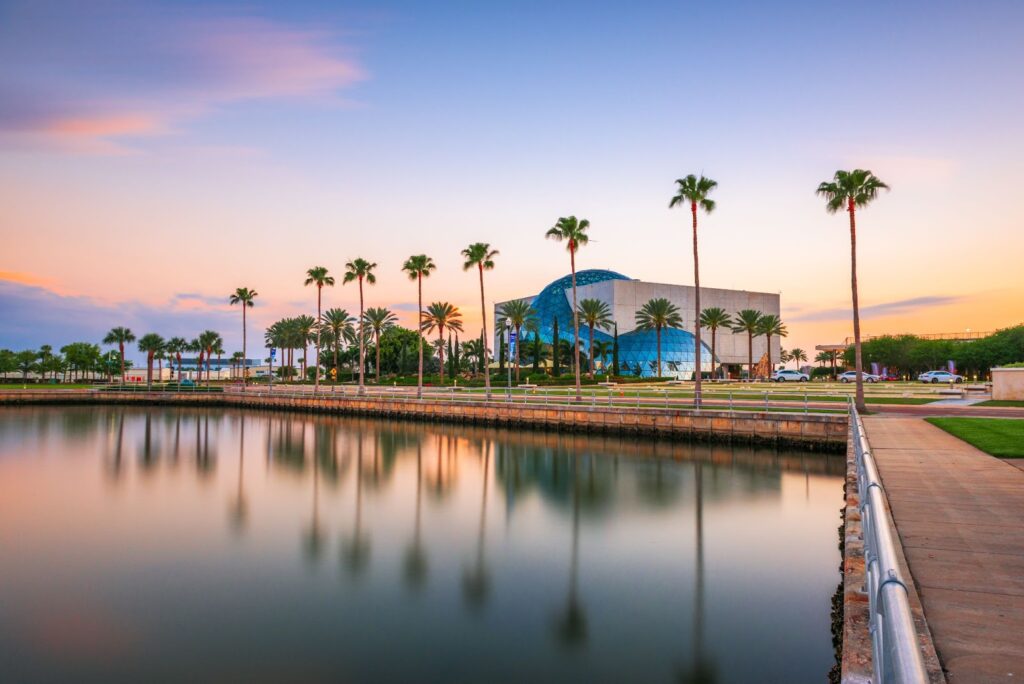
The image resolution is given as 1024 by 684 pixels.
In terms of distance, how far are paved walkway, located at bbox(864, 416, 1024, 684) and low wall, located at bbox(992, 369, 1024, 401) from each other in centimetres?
2654

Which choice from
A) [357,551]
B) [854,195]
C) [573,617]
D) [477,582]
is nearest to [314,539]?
[357,551]

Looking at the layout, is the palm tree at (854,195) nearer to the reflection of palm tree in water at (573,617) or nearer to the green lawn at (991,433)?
the green lawn at (991,433)

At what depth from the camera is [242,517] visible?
2000 centimetres

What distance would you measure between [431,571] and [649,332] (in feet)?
363

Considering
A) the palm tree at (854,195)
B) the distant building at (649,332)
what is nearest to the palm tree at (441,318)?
the distant building at (649,332)

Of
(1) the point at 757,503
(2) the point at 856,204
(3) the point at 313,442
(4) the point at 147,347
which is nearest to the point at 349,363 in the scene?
(4) the point at 147,347

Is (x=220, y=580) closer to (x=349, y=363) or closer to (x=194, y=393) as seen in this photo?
(x=194, y=393)

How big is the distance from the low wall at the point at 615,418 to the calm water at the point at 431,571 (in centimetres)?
145

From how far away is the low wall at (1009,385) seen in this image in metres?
35.8

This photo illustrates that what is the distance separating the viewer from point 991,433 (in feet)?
64.0

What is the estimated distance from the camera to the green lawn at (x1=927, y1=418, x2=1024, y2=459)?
51.4 feet

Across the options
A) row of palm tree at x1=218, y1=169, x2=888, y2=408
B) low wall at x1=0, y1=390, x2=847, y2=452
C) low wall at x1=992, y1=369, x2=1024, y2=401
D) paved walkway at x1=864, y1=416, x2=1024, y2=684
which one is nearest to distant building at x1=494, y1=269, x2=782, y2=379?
row of palm tree at x1=218, y1=169, x2=888, y2=408

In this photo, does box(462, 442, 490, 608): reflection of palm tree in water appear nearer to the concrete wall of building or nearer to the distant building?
the distant building

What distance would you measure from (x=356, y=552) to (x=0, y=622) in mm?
6832
